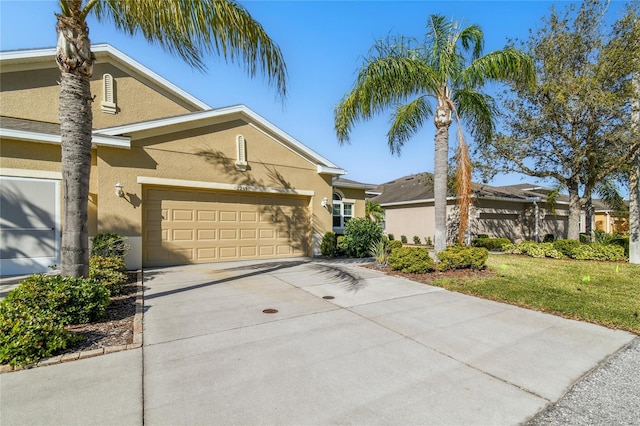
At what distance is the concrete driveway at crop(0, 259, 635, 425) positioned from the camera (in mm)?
2697

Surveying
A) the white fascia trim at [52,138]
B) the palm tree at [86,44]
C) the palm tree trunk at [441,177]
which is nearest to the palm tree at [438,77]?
the palm tree trunk at [441,177]

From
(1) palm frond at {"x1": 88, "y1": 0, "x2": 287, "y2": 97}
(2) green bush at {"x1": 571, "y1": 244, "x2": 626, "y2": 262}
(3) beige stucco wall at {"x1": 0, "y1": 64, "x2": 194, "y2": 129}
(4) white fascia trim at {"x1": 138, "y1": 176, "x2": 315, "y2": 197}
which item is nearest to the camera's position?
(1) palm frond at {"x1": 88, "y1": 0, "x2": 287, "y2": 97}

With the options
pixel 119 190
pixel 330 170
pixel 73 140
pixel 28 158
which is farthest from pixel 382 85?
pixel 28 158

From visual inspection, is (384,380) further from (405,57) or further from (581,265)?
(581,265)

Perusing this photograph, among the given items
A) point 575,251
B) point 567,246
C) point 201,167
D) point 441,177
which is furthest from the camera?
point 567,246

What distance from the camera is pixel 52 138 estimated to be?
823cm

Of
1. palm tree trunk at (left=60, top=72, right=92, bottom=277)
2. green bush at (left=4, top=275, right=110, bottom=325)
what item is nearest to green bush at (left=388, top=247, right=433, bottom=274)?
green bush at (left=4, top=275, right=110, bottom=325)

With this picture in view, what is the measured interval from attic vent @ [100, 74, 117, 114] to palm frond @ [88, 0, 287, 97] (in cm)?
625

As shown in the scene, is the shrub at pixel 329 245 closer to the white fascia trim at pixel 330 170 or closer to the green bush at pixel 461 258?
the white fascia trim at pixel 330 170

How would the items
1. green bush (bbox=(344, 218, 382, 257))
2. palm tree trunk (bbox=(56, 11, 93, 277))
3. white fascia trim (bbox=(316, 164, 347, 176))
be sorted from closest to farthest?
1. palm tree trunk (bbox=(56, 11, 93, 277))
2. green bush (bbox=(344, 218, 382, 257))
3. white fascia trim (bbox=(316, 164, 347, 176))

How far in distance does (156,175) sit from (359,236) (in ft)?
24.8

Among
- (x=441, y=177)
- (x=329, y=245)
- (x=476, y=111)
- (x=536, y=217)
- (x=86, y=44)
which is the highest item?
(x=476, y=111)

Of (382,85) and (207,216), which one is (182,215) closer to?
(207,216)

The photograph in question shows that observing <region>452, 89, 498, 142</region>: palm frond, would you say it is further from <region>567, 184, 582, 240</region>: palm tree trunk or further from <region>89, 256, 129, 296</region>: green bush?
<region>89, 256, 129, 296</region>: green bush
